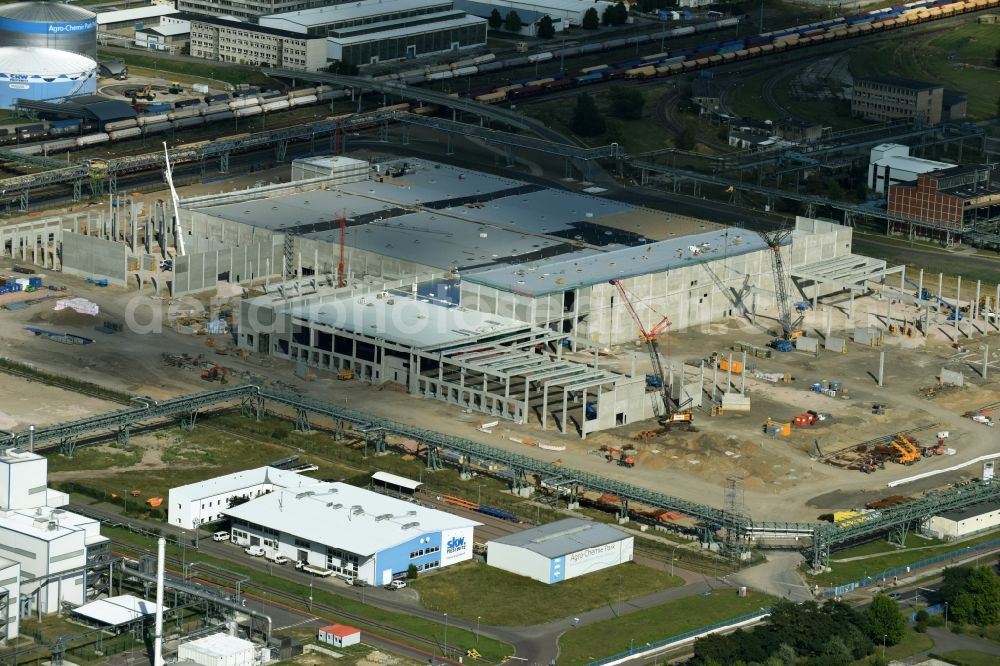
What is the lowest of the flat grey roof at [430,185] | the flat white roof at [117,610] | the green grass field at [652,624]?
the green grass field at [652,624]

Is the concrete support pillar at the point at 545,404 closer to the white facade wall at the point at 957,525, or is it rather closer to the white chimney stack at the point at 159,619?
the white facade wall at the point at 957,525

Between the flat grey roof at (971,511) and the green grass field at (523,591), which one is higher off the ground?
the flat grey roof at (971,511)

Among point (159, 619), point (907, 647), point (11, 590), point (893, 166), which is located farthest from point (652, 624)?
point (893, 166)

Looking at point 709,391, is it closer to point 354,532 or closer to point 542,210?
point 354,532

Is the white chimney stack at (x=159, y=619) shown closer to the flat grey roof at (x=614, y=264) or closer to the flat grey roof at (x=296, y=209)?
the flat grey roof at (x=614, y=264)

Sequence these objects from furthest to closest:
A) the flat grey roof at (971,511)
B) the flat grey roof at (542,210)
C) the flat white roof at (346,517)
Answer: the flat grey roof at (542,210) < the flat grey roof at (971,511) < the flat white roof at (346,517)

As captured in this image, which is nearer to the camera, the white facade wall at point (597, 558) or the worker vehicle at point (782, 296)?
the white facade wall at point (597, 558)

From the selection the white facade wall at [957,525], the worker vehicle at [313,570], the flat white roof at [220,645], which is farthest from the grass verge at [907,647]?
the flat white roof at [220,645]

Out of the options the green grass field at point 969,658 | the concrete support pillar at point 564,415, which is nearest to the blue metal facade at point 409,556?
the concrete support pillar at point 564,415

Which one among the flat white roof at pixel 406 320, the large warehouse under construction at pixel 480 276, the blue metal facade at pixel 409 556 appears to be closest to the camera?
the blue metal facade at pixel 409 556
